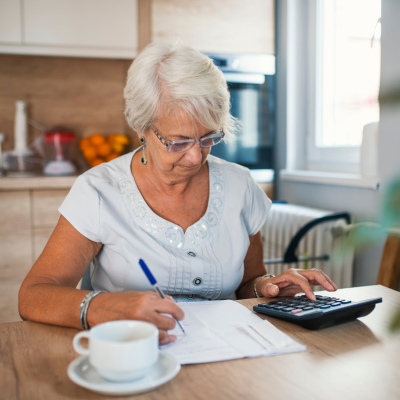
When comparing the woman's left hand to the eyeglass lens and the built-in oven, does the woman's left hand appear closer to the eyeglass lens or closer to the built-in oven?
the eyeglass lens

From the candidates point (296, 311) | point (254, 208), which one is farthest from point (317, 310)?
point (254, 208)

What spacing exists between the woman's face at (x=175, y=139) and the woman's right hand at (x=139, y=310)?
422mm

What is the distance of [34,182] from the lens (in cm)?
249

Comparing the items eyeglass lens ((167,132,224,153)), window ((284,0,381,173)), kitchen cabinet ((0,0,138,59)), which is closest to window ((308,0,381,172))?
window ((284,0,381,173))

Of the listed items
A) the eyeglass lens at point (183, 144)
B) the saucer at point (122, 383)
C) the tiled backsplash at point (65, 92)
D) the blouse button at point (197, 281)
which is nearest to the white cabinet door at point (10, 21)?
the tiled backsplash at point (65, 92)

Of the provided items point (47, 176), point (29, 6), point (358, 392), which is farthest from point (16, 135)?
point (358, 392)

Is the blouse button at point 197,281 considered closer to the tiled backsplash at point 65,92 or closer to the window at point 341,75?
the window at point 341,75

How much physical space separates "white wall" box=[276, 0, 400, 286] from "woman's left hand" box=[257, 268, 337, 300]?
13.9 inches

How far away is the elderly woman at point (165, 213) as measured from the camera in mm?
1161

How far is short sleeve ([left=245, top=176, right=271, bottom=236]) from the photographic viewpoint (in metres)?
1.39

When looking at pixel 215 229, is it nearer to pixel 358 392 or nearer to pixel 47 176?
pixel 358 392

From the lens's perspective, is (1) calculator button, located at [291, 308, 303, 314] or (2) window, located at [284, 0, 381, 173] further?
(2) window, located at [284, 0, 381, 173]

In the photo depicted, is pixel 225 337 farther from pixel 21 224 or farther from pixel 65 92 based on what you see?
pixel 65 92

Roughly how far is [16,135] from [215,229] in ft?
6.21
